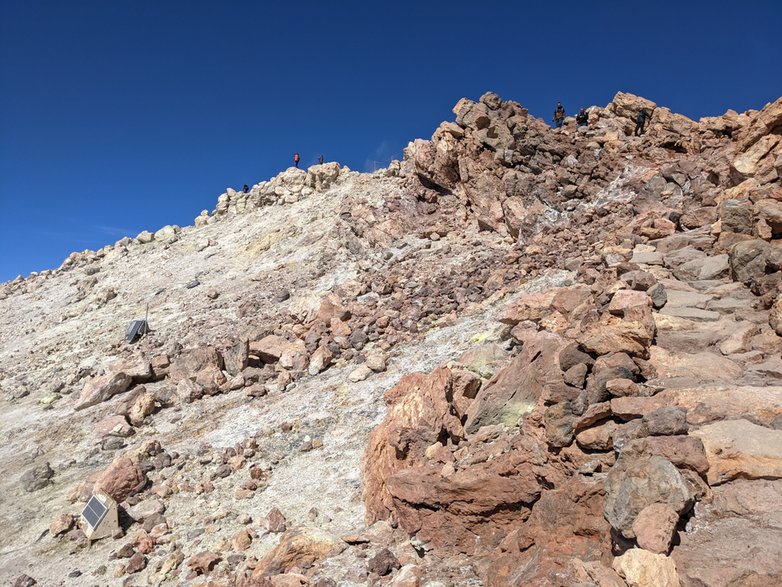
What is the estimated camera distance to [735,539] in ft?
12.1

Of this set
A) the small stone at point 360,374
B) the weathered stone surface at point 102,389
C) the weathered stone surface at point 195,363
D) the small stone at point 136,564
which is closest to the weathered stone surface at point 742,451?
the small stone at point 136,564

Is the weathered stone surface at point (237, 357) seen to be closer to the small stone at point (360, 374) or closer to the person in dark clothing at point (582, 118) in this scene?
the small stone at point (360, 374)

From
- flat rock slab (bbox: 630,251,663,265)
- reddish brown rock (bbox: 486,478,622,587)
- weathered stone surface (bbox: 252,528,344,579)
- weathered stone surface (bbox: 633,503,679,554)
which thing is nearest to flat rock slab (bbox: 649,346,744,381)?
reddish brown rock (bbox: 486,478,622,587)

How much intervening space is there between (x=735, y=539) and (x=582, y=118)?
23518 millimetres

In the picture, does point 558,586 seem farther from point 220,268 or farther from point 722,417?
point 220,268

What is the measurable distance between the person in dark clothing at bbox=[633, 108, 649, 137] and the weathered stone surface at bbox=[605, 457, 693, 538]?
21333 millimetres

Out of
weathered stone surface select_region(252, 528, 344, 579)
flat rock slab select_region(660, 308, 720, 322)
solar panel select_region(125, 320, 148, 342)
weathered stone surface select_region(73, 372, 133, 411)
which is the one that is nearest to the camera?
weathered stone surface select_region(252, 528, 344, 579)

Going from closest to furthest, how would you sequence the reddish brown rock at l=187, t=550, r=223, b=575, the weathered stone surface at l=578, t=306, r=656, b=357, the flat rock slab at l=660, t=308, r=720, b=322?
1. the weathered stone surface at l=578, t=306, r=656, b=357
2. the reddish brown rock at l=187, t=550, r=223, b=575
3. the flat rock slab at l=660, t=308, r=720, b=322

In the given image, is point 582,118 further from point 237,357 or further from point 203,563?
point 203,563

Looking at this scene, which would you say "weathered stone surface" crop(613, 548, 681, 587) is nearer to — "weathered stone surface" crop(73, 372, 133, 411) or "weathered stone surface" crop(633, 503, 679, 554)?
"weathered stone surface" crop(633, 503, 679, 554)

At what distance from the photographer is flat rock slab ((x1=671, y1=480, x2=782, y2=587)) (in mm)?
3307

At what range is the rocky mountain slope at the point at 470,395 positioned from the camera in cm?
454

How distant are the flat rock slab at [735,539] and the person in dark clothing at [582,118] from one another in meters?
22.9

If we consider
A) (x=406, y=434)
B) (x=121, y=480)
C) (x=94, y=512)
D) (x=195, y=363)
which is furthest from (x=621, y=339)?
(x=195, y=363)
